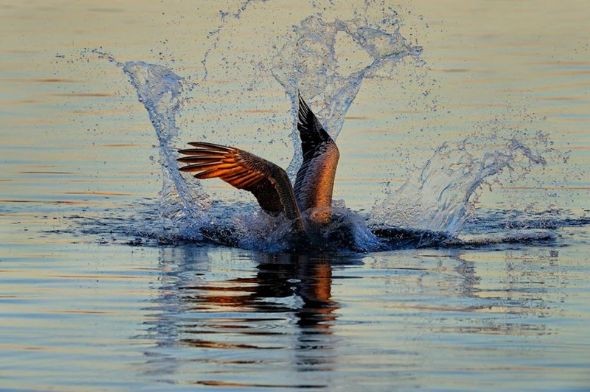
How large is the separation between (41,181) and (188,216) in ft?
7.60

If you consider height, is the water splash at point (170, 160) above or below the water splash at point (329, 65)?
below

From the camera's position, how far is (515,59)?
976 inches

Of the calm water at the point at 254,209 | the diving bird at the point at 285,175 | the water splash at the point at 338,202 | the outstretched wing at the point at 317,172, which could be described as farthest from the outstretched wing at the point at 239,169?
the outstretched wing at the point at 317,172

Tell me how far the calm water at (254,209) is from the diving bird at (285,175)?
425 mm

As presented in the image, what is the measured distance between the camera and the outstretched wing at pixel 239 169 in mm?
13977

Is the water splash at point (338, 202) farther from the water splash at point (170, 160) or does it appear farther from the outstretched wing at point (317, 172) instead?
the outstretched wing at point (317, 172)

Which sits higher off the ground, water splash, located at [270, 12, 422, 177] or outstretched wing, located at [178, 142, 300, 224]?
water splash, located at [270, 12, 422, 177]

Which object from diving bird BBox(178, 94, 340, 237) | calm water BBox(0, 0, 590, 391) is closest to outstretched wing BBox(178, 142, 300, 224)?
diving bird BBox(178, 94, 340, 237)

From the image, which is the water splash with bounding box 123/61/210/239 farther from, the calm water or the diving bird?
the diving bird

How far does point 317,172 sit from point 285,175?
1073 mm

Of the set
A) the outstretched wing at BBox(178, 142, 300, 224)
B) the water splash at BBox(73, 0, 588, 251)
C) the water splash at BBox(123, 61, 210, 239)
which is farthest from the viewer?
the water splash at BBox(123, 61, 210, 239)

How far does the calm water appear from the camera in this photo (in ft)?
32.1

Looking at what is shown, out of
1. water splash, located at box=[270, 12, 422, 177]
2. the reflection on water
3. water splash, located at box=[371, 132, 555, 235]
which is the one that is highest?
water splash, located at box=[270, 12, 422, 177]

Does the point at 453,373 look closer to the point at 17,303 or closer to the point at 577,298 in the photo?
the point at 577,298
